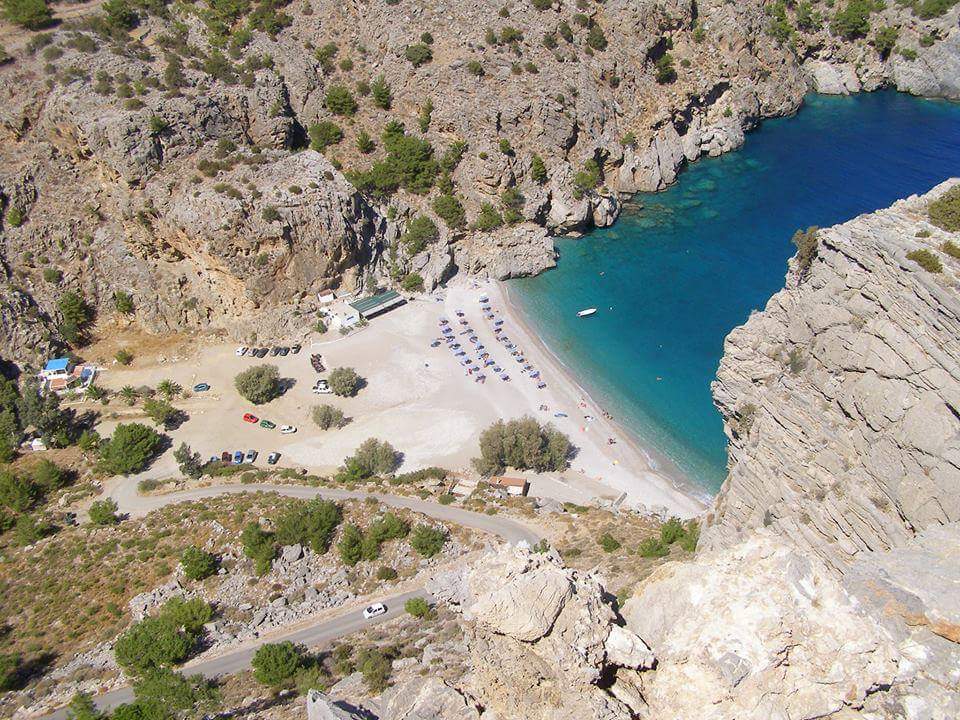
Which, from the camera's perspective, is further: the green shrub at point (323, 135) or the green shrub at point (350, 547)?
the green shrub at point (323, 135)

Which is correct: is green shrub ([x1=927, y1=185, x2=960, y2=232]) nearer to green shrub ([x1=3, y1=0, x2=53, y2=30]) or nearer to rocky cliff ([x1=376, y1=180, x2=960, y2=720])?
rocky cliff ([x1=376, y1=180, x2=960, y2=720])

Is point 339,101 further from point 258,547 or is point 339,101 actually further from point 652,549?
point 652,549

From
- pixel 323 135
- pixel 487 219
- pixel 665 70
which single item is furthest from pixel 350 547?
pixel 665 70

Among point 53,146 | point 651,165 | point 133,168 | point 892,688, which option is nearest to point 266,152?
point 133,168

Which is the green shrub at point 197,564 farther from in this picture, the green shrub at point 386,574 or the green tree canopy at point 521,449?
the green tree canopy at point 521,449

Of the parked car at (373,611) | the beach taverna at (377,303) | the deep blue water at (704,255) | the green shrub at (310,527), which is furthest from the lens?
the beach taverna at (377,303)

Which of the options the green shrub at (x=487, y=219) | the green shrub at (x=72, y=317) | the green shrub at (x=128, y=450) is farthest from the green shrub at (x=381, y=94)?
the green shrub at (x=128, y=450)

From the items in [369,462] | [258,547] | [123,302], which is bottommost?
[369,462]
